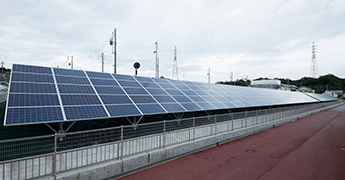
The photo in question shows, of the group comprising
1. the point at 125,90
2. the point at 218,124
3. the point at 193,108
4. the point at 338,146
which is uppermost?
the point at 125,90

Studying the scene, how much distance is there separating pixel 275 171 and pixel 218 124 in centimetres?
538

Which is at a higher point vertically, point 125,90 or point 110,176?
point 125,90

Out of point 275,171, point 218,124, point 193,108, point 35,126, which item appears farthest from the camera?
point 193,108

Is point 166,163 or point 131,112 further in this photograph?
point 131,112

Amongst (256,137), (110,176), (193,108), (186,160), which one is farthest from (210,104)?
(110,176)

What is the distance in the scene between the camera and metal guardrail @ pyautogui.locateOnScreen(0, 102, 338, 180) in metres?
6.48

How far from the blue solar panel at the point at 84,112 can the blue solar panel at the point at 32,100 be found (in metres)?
0.92

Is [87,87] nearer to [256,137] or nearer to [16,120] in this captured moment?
[16,120]

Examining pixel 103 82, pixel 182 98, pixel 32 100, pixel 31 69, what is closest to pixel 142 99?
pixel 103 82

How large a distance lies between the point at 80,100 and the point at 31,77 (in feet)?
12.5

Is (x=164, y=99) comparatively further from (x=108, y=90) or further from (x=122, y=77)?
(x=122, y=77)

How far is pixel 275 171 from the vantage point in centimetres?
859

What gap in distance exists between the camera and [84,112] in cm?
937

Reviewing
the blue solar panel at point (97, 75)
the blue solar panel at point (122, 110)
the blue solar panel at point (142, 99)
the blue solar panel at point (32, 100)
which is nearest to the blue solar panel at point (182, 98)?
the blue solar panel at point (142, 99)
